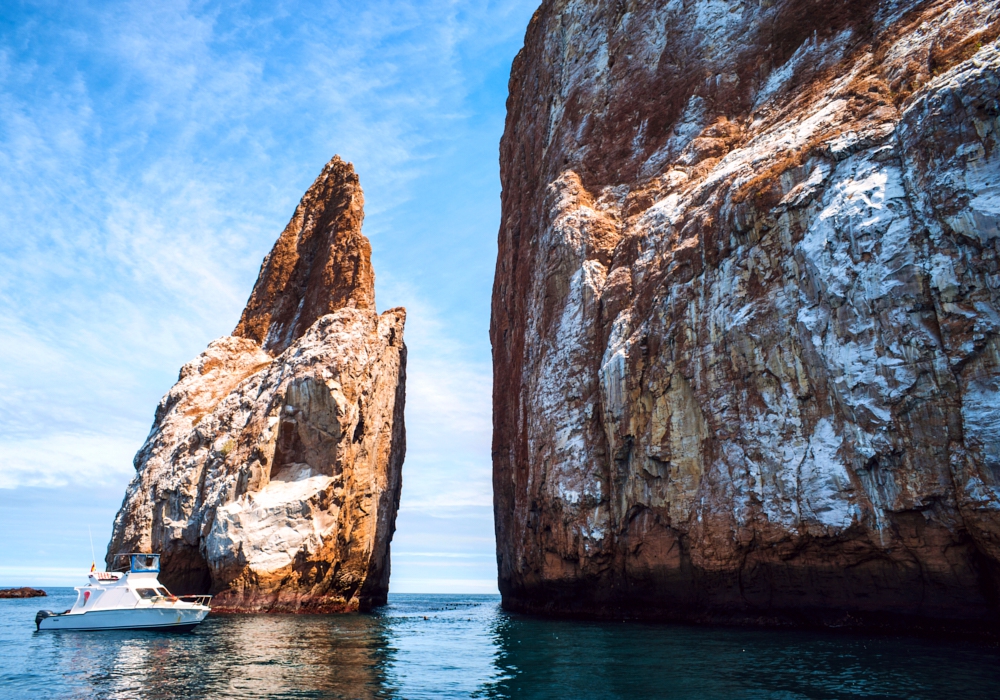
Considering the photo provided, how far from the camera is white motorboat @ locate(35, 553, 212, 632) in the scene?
30422 millimetres

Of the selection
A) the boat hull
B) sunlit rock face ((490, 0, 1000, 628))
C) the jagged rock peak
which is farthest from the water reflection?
the jagged rock peak

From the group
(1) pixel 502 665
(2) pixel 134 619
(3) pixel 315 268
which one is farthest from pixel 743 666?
(3) pixel 315 268

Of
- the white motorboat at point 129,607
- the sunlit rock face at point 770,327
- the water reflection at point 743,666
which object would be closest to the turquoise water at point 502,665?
the water reflection at point 743,666

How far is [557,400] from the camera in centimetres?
3931

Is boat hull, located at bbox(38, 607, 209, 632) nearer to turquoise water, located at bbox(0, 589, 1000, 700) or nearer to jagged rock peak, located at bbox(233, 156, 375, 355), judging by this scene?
turquoise water, located at bbox(0, 589, 1000, 700)

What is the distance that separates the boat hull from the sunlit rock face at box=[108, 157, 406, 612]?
25.0 feet

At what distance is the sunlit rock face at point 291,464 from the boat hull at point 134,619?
300 inches

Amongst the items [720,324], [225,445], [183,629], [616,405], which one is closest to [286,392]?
[225,445]

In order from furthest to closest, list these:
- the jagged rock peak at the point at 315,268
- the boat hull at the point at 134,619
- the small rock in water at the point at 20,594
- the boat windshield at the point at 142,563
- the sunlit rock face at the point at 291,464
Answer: the small rock in water at the point at 20,594
the jagged rock peak at the point at 315,268
the sunlit rock face at the point at 291,464
the boat windshield at the point at 142,563
the boat hull at the point at 134,619

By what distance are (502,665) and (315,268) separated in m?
47.2

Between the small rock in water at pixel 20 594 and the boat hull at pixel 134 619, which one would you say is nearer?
the boat hull at pixel 134 619

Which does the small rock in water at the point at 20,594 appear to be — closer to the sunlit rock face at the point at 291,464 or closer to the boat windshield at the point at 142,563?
the sunlit rock face at the point at 291,464

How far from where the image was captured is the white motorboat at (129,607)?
3042 centimetres

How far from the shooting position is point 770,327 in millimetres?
28641
